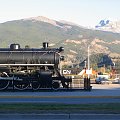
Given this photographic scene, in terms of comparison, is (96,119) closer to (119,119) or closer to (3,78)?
(119,119)

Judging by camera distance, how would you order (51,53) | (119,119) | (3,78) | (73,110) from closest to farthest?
(119,119) < (73,110) < (3,78) < (51,53)

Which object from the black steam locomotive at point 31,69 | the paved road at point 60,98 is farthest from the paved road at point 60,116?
the black steam locomotive at point 31,69

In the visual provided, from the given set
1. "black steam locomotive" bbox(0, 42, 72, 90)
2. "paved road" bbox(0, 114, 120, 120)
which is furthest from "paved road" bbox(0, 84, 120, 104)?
"paved road" bbox(0, 114, 120, 120)

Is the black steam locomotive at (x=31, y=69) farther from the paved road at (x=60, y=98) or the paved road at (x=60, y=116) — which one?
the paved road at (x=60, y=116)

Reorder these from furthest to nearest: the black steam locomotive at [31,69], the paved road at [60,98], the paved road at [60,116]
A: the black steam locomotive at [31,69]
the paved road at [60,98]
the paved road at [60,116]

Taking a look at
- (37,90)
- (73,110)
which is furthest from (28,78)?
(73,110)

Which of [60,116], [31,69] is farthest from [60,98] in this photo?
[60,116]

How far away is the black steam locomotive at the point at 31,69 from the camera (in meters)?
35.8

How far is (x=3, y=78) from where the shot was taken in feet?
116

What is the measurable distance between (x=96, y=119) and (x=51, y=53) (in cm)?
2235

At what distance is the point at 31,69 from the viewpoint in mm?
37594

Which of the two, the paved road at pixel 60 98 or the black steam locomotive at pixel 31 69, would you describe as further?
the black steam locomotive at pixel 31 69

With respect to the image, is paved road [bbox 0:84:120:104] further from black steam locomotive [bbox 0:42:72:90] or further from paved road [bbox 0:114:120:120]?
paved road [bbox 0:114:120:120]

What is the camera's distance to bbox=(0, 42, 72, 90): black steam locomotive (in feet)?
117
